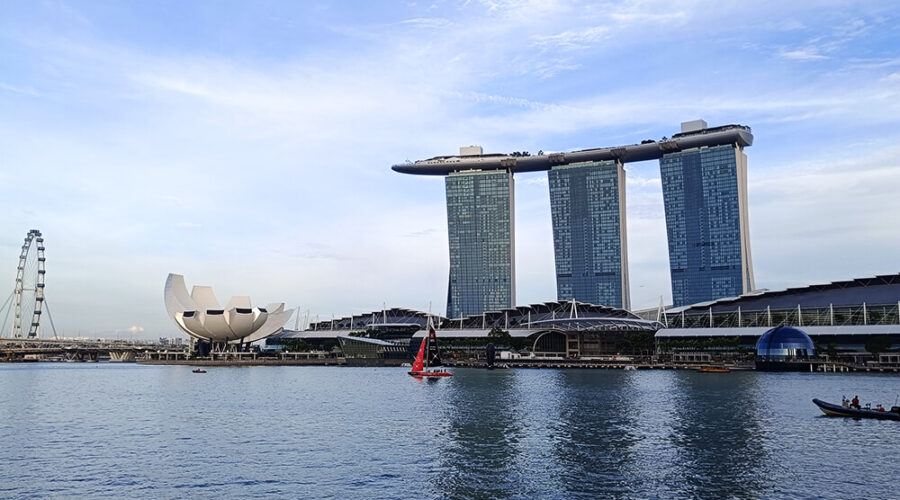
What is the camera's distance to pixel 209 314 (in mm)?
181375

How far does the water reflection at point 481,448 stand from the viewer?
33.9m

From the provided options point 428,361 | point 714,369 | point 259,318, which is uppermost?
point 259,318

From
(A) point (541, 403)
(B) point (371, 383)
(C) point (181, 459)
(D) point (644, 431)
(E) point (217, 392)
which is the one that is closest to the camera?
(C) point (181, 459)

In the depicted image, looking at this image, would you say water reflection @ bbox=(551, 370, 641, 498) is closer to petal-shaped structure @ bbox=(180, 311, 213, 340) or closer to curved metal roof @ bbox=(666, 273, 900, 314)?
curved metal roof @ bbox=(666, 273, 900, 314)

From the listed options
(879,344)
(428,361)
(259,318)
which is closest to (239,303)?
(259,318)

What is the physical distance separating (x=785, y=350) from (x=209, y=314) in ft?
421

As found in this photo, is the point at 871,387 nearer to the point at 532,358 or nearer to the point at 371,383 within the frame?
the point at 371,383

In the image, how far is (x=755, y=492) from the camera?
107 feet

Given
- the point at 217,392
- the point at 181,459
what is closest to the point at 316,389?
the point at 217,392

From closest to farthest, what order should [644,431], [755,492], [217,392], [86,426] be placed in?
[755,492]
[644,431]
[86,426]
[217,392]

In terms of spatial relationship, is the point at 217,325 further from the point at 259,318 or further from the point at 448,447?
the point at 448,447

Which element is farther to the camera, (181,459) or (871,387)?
(871,387)

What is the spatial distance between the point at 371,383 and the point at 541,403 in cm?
3892

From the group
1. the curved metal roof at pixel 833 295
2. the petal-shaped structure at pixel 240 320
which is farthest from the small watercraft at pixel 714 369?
the petal-shaped structure at pixel 240 320
